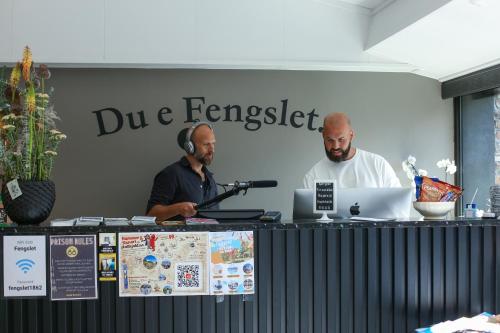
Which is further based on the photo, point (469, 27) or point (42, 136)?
point (469, 27)

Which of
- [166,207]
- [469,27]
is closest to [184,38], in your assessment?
[166,207]

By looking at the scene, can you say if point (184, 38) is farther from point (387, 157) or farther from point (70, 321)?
point (70, 321)

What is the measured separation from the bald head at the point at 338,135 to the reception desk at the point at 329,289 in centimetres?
142

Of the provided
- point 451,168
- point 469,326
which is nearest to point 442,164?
point 451,168

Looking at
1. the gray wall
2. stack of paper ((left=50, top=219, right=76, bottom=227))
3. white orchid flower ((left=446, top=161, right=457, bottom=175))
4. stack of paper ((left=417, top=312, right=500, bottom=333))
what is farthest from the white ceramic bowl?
the gray wall

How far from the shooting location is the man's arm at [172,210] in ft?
10.0

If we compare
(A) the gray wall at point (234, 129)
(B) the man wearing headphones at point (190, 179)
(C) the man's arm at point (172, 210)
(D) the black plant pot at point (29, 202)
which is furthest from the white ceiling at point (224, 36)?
(D) the black plant pot at point (29, 202)

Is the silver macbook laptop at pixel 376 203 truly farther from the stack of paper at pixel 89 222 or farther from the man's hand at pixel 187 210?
the stack of paper at pixel 89 222

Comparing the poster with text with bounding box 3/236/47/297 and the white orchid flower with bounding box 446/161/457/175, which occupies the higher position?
the white orchid flower with bounding box 446/161/457/175

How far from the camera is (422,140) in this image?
507 cm

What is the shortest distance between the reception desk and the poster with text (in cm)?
3

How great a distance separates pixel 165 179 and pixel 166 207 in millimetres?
344

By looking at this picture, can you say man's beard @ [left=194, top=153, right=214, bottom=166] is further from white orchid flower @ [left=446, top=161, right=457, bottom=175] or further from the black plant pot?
white orchid flower @ [left=446, top=161, right=457, bottom=175]

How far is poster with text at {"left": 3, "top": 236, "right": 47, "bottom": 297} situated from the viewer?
6.79 ft
